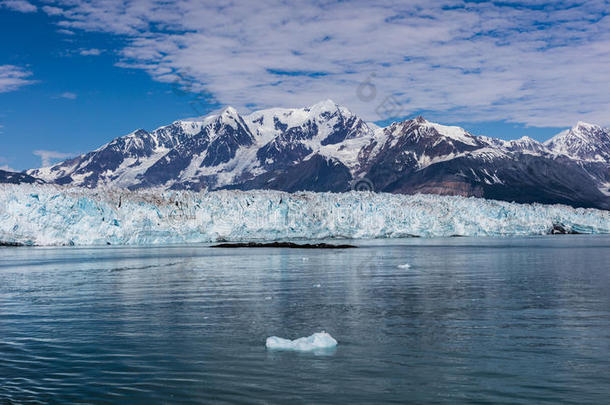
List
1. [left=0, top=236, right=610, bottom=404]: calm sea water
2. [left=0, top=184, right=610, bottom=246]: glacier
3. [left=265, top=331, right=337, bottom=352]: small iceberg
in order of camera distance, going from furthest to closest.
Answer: [left=0, top=184, right=610, bottom=246]: glacier, [left=265, top=331, right=337, bottom=352]: small iceberg, [left=0, top=236, right=610, bottom=404]: calm sea water

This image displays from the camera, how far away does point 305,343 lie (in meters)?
15.1

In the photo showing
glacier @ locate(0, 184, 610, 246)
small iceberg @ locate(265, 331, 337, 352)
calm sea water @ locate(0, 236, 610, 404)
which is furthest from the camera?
glacier @ locate(0, 184, 610, 246)

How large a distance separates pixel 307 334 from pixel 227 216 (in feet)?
244

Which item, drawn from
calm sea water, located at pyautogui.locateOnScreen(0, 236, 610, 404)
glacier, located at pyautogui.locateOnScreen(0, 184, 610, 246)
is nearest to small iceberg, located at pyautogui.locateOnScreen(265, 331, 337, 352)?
calm sea water, located at pyautogui.locateOnScreen(0, 236, 610, 404)

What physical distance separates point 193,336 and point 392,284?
51.6 ft

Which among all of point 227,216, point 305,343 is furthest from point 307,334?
point 227,216

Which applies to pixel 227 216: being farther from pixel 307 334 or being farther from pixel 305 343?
pixel 305 343

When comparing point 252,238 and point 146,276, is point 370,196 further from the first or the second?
point 146,276

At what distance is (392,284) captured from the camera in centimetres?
3066

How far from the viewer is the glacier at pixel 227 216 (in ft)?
250

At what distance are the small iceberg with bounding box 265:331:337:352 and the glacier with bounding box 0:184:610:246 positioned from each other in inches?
2631

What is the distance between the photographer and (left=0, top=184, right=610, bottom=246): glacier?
250ft

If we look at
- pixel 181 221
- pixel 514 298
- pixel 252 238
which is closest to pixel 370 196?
pixel 252 238

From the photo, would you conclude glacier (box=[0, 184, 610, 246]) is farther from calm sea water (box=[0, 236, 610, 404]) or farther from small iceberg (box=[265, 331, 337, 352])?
small iceberg (box=[265, 331, 337, 352])
